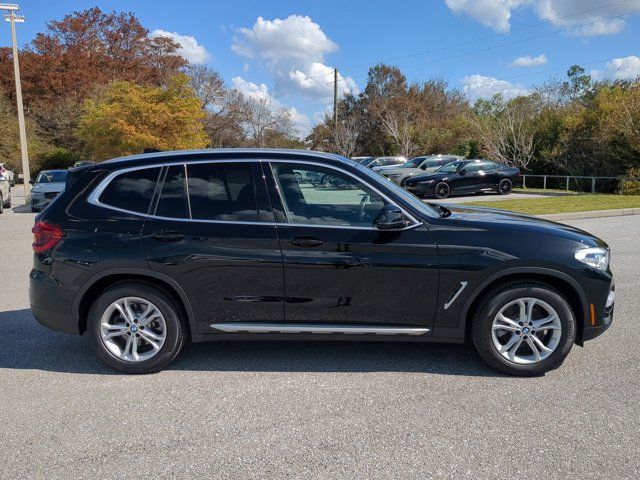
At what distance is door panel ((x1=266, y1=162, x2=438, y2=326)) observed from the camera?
3918 millimetres

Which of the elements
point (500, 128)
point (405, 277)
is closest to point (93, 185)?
point (405, 277)

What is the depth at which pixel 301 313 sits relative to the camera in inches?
158

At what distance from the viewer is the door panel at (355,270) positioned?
154 inches

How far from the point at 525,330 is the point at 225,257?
7.93 ft

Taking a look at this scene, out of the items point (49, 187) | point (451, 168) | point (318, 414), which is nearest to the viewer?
point (318, 414)

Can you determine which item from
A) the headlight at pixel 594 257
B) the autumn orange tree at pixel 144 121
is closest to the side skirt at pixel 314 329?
the headlight at pixel 594 257

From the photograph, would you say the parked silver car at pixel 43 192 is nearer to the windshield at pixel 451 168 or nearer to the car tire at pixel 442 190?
the car tire at pixel 442 190

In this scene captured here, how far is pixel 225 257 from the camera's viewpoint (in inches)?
157

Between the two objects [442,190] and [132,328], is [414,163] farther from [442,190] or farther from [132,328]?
[132,328]

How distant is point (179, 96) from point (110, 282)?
82.0 ft

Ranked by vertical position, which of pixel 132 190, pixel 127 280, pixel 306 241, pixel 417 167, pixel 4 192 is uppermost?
pixel 417 167

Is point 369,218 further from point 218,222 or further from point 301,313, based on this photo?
point 218,222

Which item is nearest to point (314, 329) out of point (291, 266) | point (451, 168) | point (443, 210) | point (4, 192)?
point (291, 266)

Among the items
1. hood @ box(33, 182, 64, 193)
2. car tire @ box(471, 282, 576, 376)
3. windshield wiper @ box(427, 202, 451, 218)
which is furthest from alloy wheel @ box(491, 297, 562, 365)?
hood @ box(33, 182, 64, 193)
